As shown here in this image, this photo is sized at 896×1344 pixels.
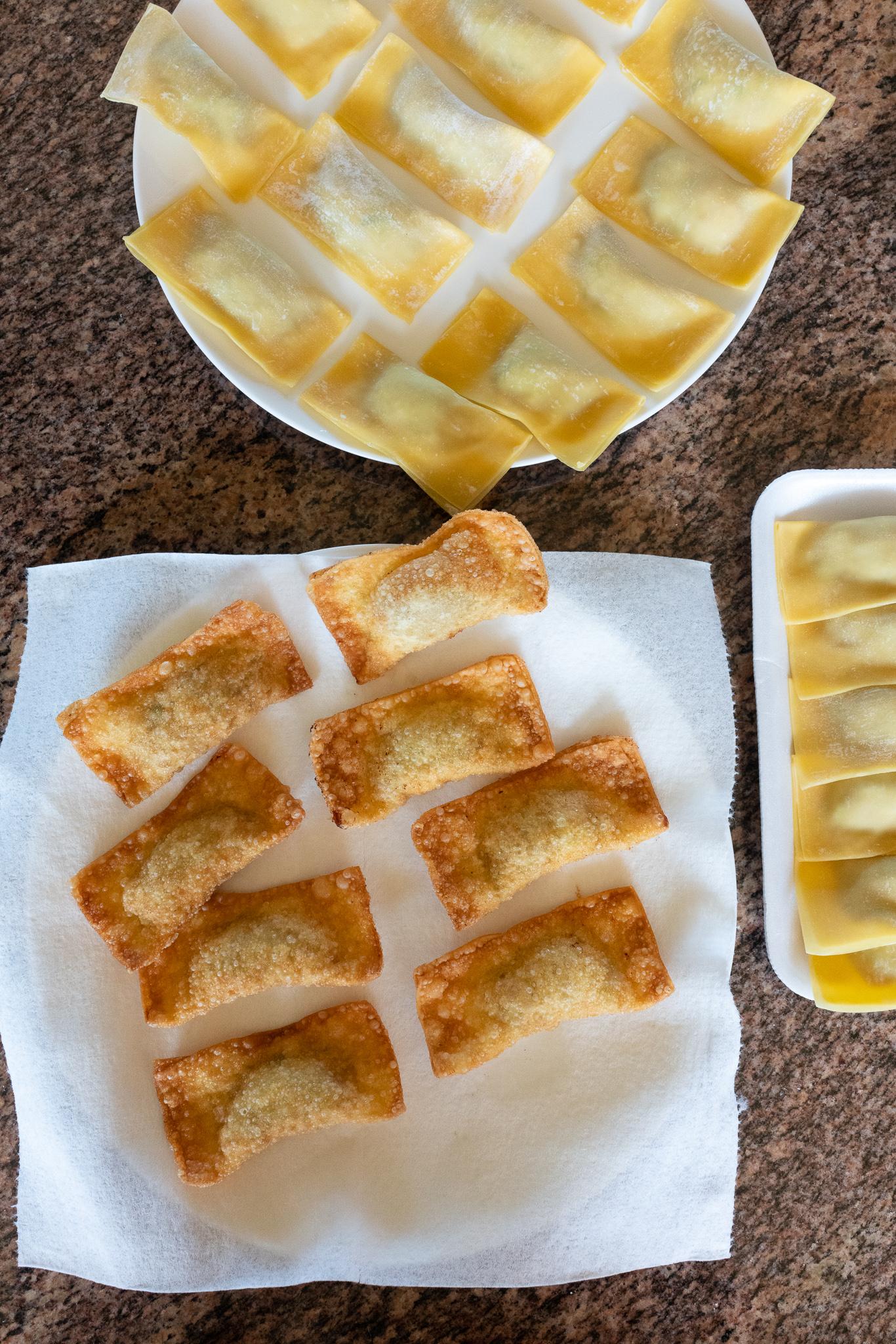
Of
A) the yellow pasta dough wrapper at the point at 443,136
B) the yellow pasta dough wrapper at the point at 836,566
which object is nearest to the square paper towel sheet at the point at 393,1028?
the yellow pasta dough wrapper at the point at 836,566

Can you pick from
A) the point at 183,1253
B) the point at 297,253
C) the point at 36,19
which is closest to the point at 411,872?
the point at 183,1253

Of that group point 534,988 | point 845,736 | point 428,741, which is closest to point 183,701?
point 428,741

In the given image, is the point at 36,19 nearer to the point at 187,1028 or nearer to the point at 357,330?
the point at 357,330

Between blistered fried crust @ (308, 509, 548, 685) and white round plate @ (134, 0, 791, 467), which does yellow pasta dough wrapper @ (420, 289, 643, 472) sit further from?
blistered fried crust @ (308, 509, 548, 685)

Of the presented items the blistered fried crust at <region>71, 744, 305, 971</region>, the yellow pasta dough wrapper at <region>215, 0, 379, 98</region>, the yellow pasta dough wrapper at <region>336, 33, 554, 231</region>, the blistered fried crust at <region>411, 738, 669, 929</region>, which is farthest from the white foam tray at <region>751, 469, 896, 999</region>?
the yellow pasta dough wrapper at <region>215, 0, 379, 98</region>

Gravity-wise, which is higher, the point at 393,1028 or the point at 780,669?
the point at 780,669

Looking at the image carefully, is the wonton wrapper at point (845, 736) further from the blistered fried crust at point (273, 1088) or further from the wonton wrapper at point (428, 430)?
the blistered fried crust at point (273, 1088)

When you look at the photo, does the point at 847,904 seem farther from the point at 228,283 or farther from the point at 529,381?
the point at 228,283
